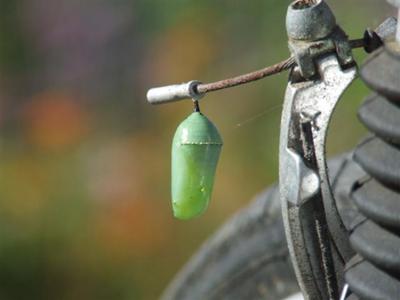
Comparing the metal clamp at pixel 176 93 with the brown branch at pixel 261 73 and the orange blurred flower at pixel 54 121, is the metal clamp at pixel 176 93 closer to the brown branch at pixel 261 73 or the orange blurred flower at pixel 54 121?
the brown branch at pixel 261 73

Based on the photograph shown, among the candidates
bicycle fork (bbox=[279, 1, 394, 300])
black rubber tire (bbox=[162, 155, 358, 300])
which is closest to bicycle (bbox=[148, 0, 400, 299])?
bicycle fork (bbox=[279, 1, 394, 300])

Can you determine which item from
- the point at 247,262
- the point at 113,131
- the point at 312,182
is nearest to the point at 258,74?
the point at 312,182

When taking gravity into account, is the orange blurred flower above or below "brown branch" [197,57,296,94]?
above

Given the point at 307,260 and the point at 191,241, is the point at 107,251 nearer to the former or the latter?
the point at 191,241

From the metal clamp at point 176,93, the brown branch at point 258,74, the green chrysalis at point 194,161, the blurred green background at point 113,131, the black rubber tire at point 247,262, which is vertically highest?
the blurred green background at point 113,131

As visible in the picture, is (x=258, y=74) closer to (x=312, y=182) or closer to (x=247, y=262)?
(x=312, y=182)

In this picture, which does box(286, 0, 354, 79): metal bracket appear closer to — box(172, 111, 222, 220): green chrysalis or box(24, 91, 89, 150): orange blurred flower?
box(172, 111, 222, 220): green chrysalis

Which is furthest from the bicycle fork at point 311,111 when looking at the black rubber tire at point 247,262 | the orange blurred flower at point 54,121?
Answer: the orange blurred flower at point 54,121
